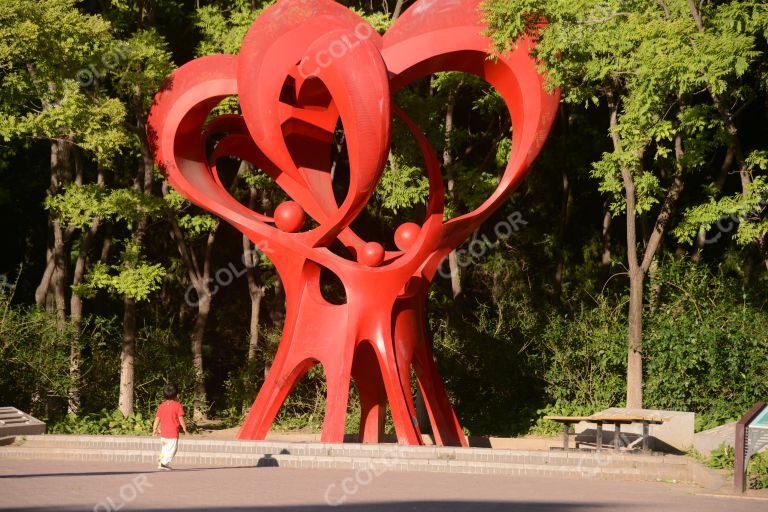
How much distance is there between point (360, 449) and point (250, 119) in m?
5.03

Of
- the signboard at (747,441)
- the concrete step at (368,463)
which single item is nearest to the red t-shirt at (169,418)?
the concrete step at (368,463)

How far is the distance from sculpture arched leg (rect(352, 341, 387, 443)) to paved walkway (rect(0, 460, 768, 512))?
3808 mm

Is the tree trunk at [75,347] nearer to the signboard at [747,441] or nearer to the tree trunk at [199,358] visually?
the tree trunk at [199,358]

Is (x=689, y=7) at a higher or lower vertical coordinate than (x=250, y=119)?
higher

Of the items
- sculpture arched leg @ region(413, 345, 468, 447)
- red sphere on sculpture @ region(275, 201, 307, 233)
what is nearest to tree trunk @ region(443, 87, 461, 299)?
sculpture arched leg @ region(413, 345, 468, 447)

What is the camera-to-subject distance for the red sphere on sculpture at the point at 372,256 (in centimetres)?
1563

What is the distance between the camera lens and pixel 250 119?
1583cm

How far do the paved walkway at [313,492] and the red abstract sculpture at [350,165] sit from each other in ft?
10.4

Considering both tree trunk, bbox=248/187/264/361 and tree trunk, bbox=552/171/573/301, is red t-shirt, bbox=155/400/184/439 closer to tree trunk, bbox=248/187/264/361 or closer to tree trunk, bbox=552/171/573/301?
tree trunk, bbox=248/187/264/361

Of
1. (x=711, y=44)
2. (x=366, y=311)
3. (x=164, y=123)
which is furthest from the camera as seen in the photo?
(x=164, y=123)

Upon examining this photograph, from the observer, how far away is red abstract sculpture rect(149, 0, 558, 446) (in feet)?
50.2

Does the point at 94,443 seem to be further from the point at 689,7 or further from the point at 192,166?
the point at 689,7

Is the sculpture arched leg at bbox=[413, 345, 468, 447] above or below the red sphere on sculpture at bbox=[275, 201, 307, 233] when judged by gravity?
below

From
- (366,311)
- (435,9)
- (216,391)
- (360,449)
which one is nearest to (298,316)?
(366,311)
